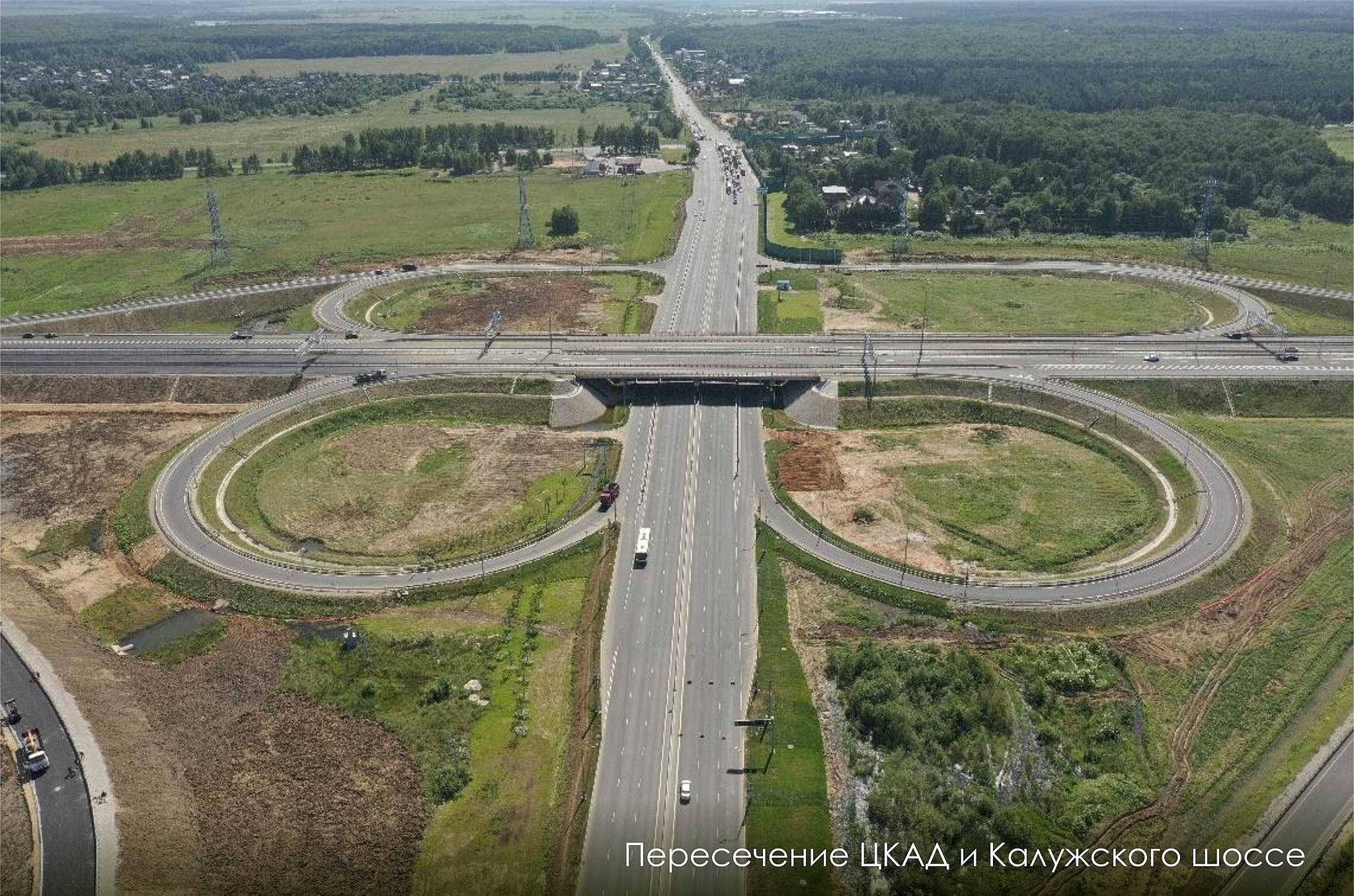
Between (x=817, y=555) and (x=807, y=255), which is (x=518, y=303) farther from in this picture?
(x=817, y=555)

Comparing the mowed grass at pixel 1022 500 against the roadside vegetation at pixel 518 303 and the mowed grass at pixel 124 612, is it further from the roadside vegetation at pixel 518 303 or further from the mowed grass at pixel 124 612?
the mowed grass at pixel 124 612

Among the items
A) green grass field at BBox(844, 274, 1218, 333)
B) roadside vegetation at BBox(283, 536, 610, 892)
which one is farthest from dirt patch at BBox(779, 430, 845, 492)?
green grass field at BBox(844, 274, 1218, 333)

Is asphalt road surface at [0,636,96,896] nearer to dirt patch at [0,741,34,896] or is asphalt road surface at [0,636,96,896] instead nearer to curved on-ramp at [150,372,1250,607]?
dirt patch at [0,741,34,896]

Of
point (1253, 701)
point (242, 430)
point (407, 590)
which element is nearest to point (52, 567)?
point (242, 430)

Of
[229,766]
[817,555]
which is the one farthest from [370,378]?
[817,555]

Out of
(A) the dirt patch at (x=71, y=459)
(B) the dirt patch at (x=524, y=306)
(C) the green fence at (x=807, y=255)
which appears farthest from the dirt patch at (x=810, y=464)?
(A) the dirt patch at (x=71, y=459)

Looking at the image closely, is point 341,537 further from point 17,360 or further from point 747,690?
point 17,360
